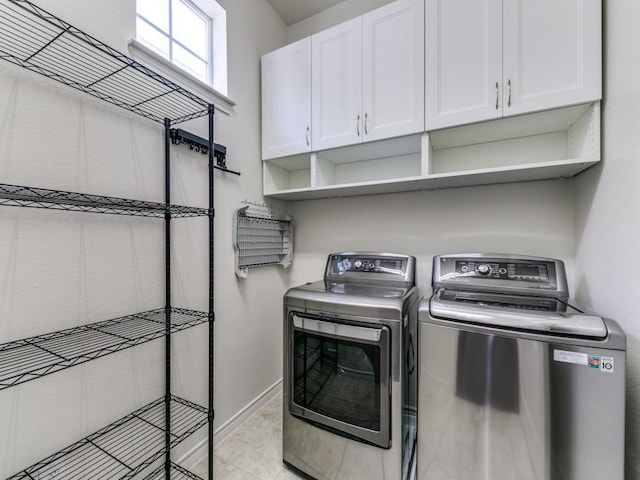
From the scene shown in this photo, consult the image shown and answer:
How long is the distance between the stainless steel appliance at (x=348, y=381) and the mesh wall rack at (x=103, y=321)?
44 cm

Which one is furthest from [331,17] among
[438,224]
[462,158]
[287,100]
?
[438,224]

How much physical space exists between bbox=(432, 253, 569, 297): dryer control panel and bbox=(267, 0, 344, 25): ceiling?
2.14 meters

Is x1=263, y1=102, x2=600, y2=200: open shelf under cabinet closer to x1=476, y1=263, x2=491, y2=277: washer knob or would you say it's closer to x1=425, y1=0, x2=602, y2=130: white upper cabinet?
x1=425, y1=0, x2=602, y2=130: white upper cabinet

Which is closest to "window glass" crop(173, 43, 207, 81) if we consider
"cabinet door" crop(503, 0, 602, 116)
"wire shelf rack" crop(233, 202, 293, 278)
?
"wire shelf rack" crop(233, 202, 293, 278)

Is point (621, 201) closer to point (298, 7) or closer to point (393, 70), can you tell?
point (393, 70)

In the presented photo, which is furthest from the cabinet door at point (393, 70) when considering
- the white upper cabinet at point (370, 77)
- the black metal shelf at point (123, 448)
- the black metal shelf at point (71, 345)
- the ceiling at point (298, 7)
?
the black metal shelf at point (123, 448)

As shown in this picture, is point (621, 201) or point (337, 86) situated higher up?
point (337, 86)

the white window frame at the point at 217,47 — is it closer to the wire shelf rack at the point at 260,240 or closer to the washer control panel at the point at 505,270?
the wire shelf rack at the point at 260,240

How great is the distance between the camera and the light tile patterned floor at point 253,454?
1.49 m

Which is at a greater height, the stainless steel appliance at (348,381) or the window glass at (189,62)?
the window glass at (189,62)

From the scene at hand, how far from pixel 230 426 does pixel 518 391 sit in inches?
64.7

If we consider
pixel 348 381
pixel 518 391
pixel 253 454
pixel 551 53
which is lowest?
pixel 253 454

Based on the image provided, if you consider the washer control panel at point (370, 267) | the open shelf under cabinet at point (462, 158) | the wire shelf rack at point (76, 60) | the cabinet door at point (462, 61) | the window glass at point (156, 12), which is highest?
the window glass at point (156, 12)

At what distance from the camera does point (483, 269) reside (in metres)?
1.53
